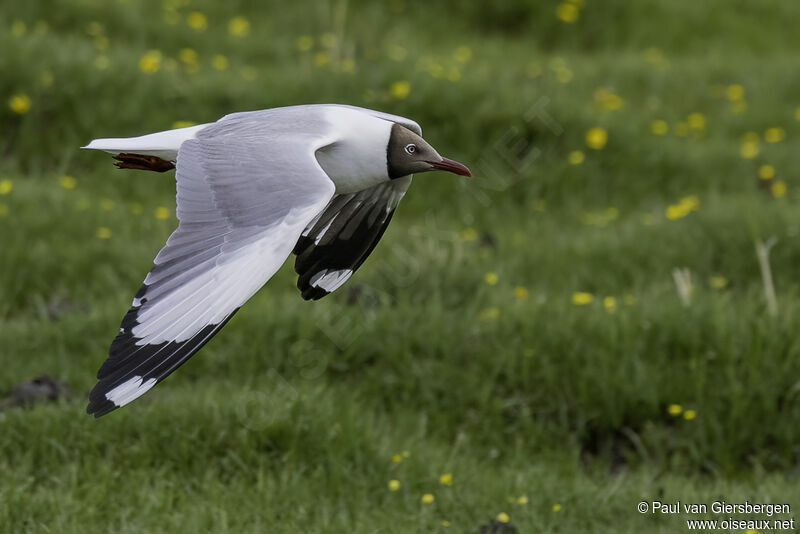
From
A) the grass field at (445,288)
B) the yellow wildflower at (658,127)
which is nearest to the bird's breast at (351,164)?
the grass field at (445,288)

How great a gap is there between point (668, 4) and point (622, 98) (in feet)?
5.54

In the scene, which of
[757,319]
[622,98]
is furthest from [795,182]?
[757,319]

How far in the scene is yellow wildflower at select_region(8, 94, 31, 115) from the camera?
6.21 metres

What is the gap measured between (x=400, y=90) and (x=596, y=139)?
1.18 metres

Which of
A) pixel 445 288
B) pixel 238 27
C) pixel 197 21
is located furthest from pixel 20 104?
pixel 445 288

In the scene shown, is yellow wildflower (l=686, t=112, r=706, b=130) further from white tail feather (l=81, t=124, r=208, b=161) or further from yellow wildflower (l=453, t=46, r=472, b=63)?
white tail feather (l=81, t=124, r=208, b=161)

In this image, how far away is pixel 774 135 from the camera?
706cm

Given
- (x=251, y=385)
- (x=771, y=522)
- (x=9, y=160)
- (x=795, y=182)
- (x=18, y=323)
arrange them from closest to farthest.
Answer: (x=771, y=522) < (x=251, y=385) < (x=18, y=323) < (x=9, y=160) < (x=795, y=182)

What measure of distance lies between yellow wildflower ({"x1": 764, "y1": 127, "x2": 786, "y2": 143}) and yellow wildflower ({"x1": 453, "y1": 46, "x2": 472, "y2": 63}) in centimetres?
200

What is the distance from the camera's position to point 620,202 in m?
6.44

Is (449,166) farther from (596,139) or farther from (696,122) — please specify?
(696,122)

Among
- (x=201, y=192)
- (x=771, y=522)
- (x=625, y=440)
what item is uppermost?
(x=201, y=192)

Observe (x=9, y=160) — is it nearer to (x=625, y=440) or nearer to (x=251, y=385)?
(x=251, y=385)

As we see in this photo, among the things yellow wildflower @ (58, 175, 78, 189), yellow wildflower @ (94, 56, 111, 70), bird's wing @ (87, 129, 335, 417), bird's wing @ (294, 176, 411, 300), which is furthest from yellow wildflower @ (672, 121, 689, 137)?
bird's wing @ (87, 129, 335, 417)
